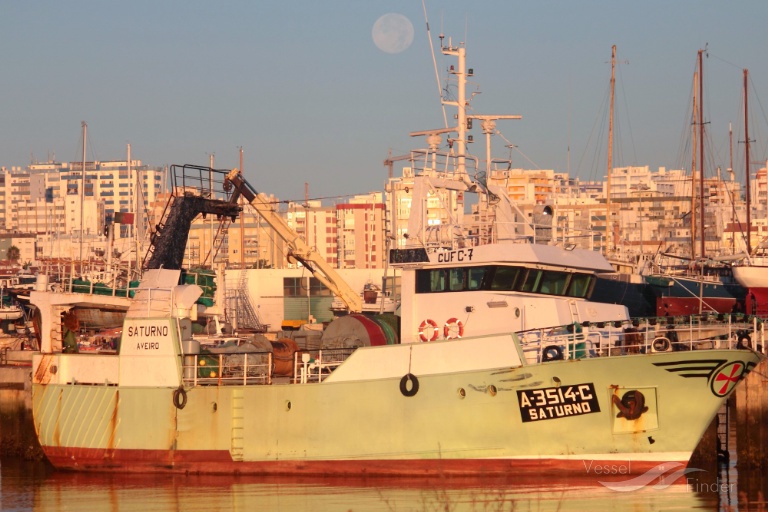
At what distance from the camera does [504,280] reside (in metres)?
25.4

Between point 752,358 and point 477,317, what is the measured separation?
6.06m

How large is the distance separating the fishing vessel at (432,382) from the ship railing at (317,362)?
66 millimetres

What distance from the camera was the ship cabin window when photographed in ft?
83.5

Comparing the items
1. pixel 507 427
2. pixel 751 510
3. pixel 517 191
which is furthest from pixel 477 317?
pixel 517 191

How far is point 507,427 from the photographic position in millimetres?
23047

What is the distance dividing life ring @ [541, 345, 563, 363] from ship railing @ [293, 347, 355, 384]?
429 centimetres

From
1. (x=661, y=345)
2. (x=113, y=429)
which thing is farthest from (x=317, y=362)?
(x=661, y=345)

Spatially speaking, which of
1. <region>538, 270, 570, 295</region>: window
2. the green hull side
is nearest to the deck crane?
the green hull side

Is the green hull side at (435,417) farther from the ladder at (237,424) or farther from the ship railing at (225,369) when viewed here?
the ship railing at (225,369)

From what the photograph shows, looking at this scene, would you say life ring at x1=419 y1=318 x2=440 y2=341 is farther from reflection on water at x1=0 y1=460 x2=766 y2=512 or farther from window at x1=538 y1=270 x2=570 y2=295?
reflection on water at x1=0 y1=460 x2=766 y2=512

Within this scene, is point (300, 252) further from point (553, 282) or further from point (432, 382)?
point (432, 382)

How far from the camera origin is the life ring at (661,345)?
22.5m

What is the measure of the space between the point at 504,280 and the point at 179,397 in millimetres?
7777

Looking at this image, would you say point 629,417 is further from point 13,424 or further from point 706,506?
point 13,424
